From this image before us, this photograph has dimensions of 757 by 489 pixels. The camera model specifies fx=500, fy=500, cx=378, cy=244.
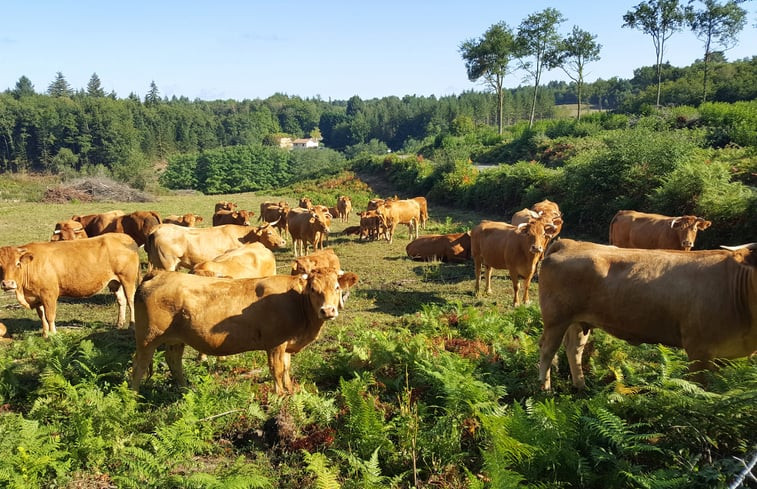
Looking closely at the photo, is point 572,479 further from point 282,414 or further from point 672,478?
point 282,414

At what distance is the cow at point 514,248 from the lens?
1211cm

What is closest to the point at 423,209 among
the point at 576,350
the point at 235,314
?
the point at 576,350

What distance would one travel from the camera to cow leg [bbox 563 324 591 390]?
281 inches

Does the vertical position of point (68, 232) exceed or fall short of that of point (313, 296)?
it falls short

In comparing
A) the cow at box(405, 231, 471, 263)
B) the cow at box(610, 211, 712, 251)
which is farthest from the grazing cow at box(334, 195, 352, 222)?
the cow at box(610, 211, 712, 251)

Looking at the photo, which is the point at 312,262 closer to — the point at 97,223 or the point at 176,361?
the point at 176,361

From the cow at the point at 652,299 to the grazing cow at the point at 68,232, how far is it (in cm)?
1510

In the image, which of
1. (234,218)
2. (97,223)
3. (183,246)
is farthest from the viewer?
(234,218)

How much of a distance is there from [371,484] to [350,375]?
Answer: 3.17 meters

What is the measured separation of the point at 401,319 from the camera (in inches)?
447

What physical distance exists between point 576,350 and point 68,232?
15683mm

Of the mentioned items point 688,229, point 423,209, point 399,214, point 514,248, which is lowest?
point 423,209

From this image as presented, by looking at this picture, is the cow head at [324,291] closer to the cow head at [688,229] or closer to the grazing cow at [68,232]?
the cow head at [688,229]

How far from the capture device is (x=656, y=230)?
13.9 meters
